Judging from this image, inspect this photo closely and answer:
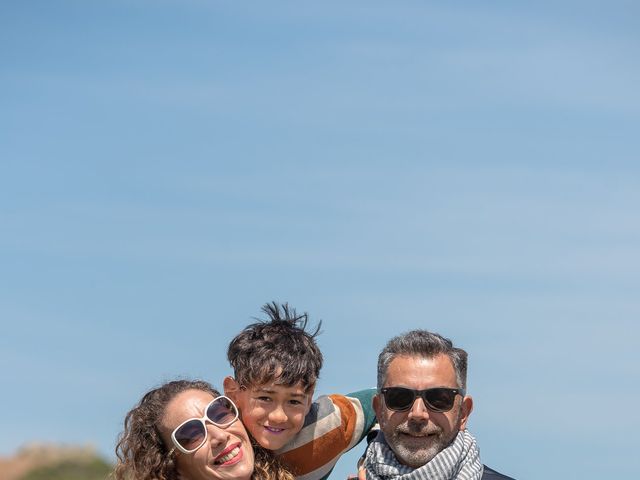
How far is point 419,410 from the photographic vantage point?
7.78m

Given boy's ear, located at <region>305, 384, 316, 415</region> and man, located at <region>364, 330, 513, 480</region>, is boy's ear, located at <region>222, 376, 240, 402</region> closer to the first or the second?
boy's ear, located at <region>305, 384, 316, 415</region>

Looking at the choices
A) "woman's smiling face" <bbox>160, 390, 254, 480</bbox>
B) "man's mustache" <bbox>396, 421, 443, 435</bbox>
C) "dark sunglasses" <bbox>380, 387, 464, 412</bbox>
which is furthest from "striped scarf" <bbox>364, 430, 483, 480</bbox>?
"woman's smiling face" <bbox>160, 390, 254, 480</bbox>

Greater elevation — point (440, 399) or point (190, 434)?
point (440, 399)

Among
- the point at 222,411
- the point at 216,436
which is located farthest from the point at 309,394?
the point at 216,436

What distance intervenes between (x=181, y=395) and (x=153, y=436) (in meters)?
0.34

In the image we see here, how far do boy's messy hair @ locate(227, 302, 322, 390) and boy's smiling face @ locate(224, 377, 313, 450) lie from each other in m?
0.05

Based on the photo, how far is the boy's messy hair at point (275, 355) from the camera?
795 cm

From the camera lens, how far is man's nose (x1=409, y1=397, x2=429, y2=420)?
7.76 metres

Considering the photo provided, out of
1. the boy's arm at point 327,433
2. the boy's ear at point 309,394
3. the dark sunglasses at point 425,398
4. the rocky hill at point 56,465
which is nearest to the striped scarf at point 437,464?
the dark sunglasses at point 425,398

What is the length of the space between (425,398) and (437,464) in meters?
0.45

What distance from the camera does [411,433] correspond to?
7.80 meters

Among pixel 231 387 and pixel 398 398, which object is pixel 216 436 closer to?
pixel 231 387

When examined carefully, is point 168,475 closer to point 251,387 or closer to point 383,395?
point 251,387

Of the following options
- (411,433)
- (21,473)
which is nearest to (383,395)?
(411,433)
